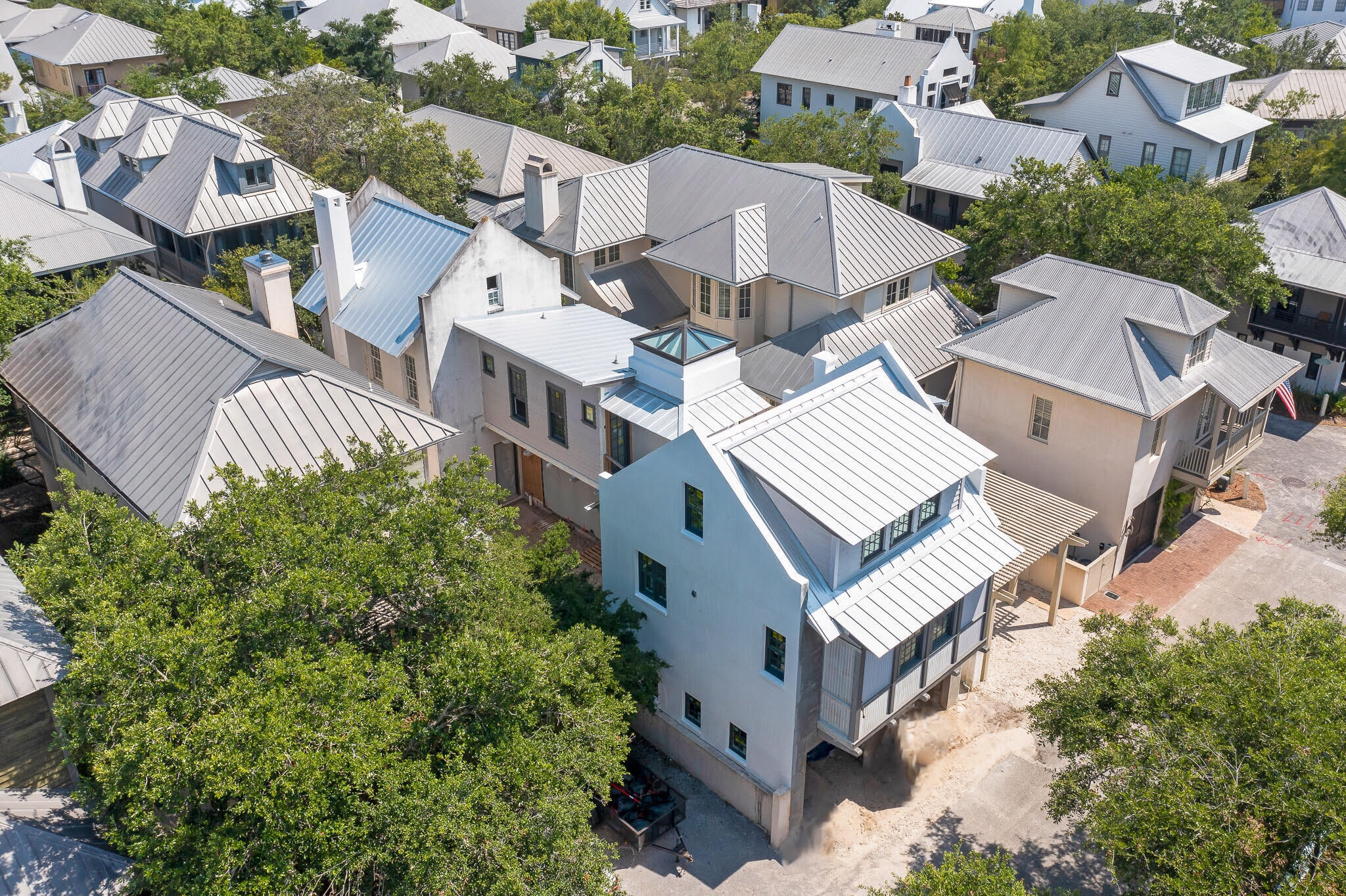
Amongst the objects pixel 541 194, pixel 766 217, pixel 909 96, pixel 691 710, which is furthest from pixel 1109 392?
pixel 909 96

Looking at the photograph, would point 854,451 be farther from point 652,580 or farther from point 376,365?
point 376,365

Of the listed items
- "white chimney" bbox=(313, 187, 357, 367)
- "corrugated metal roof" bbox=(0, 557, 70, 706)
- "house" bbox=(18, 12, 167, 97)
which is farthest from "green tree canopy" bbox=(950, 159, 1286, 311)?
"house" bbox=(18, 12, 167, 97)

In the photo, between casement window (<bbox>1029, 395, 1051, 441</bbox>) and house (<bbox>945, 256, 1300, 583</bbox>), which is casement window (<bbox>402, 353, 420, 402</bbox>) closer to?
house (<bbox>945, 256, 1300, 583</bbox>)

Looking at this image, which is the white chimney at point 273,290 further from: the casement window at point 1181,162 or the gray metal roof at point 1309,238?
the casement window at point 1181,162

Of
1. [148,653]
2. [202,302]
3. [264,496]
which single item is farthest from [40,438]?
[148,653]

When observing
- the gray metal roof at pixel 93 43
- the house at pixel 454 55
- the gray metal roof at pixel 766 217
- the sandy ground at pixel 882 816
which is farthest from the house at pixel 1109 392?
the gray metal roof at pixel 93 43

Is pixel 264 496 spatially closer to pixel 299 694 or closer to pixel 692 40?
pixel 299 694
